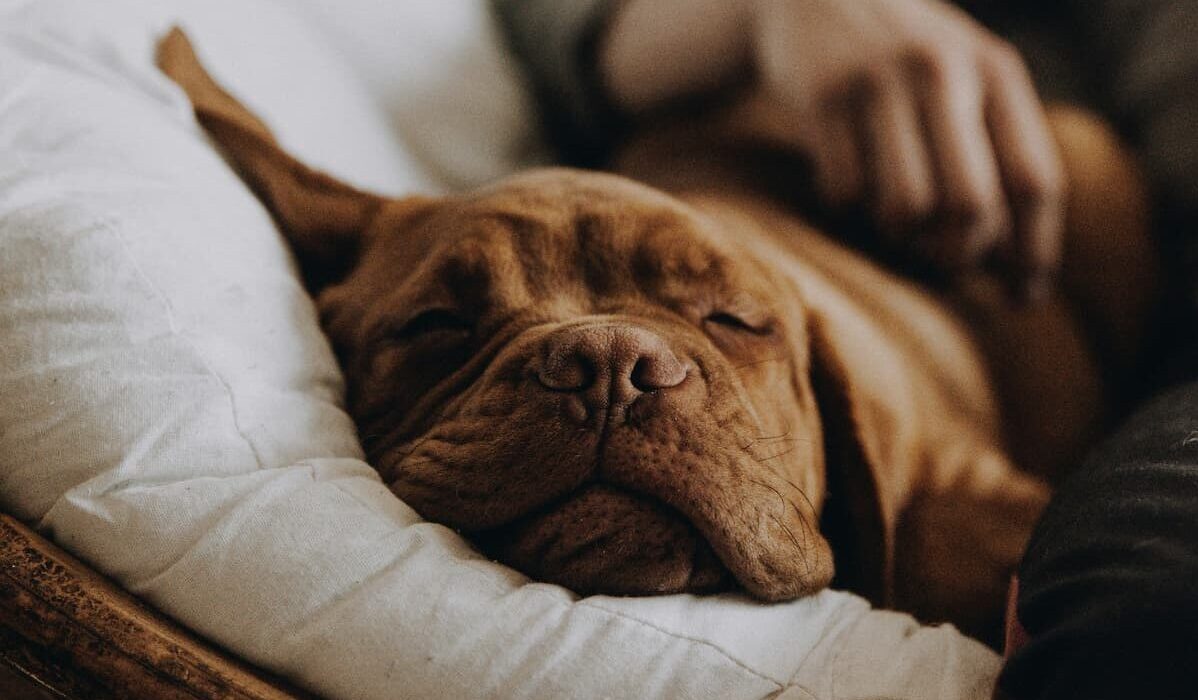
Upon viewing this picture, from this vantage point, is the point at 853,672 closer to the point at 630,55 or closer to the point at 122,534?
the point at 122,534

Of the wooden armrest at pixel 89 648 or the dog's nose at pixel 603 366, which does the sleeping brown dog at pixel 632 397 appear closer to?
the dog's nose at pixel 603 366

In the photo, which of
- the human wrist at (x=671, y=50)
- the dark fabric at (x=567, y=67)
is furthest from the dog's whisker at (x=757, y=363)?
the dark fabric at (x=567, y=67)

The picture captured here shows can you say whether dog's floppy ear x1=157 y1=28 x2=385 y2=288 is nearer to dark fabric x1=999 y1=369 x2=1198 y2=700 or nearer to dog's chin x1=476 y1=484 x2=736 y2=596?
dog's chin x1=476 y1=484 x2=736 y2=596

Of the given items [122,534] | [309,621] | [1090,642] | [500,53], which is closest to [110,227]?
[122,534]

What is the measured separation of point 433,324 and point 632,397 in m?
0.54

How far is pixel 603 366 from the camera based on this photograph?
4.78ft

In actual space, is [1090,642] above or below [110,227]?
A: below

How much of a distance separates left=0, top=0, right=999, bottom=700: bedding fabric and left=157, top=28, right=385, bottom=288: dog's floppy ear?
185mm

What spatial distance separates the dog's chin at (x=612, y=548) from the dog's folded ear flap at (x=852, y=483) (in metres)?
0.50

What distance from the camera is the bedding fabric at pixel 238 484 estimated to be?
3.85 feet

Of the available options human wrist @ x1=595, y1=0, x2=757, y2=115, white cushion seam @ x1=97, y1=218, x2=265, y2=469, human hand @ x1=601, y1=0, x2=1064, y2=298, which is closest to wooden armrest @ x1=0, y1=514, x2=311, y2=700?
white cushion seam @ x1=97, y1=218, x2=265, y2=469

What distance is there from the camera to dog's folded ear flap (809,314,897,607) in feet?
6.15

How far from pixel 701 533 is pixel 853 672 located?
0.31m

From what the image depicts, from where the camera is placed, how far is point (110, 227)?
1.50 meters
